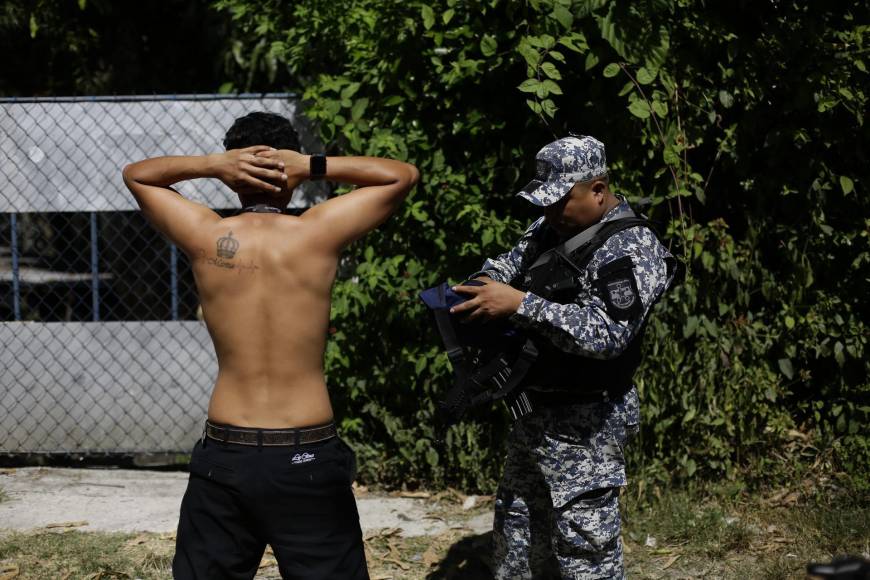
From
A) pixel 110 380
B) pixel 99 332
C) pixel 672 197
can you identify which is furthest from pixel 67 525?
pixel 672 197

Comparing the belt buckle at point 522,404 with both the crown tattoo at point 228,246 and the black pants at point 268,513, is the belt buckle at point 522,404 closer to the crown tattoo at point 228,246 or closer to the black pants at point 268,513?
the black pants at point 268,513

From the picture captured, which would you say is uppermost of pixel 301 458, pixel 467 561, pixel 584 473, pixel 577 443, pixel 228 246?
pixel 228 246

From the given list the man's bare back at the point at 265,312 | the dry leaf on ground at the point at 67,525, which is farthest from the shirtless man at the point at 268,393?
the dry leaf on ground at the point at 67,525

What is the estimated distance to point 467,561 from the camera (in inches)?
178

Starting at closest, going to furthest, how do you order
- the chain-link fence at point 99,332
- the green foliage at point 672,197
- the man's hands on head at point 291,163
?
1. the man's hands on head at point 291,163
2. the green foliage at point 672,197
3. the chain-link fence at point 99,332

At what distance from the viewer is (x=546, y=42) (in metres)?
4.51

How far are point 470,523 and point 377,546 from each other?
506mm

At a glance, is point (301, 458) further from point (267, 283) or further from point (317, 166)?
point (317, 166)

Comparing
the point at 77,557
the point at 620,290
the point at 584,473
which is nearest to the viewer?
the point at 620,290

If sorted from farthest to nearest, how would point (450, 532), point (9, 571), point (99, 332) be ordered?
point (99, 332)
point (450, 532)
point (9, 571)

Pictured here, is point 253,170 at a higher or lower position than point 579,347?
higher

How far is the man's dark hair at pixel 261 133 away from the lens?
2.95m

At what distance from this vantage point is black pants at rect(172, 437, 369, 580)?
9.09 feet

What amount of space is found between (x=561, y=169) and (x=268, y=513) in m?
1.49
